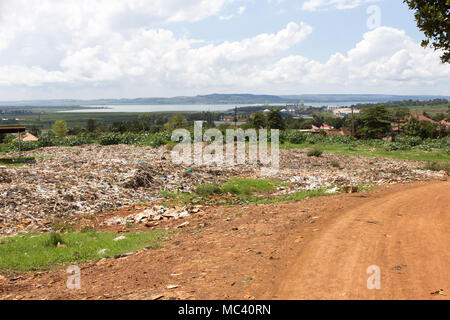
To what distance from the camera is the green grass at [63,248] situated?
22.2 ft

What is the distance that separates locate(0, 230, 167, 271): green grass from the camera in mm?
6758

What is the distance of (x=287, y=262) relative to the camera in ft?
17.5

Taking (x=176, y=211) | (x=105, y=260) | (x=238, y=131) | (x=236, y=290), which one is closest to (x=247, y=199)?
(x=176, y=211)

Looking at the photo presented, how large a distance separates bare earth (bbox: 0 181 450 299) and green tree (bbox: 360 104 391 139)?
47.3 metres

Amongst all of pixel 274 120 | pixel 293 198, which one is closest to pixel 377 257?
pixel 293 198

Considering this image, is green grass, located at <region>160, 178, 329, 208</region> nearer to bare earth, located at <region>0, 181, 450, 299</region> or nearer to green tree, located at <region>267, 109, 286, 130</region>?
bare earth, located at <region>0, 181, 450, 299</region>

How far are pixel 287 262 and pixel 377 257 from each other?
1.35m

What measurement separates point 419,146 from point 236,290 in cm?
3235

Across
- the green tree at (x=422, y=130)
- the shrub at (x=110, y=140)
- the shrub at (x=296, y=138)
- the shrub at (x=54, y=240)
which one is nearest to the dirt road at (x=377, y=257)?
the shrub at (x=54, y=240)

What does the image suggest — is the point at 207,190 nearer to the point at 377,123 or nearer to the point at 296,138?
the point at 296,138

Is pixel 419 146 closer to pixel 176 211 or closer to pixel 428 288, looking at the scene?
pixel 176 211

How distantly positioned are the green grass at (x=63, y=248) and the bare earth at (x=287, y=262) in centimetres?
42

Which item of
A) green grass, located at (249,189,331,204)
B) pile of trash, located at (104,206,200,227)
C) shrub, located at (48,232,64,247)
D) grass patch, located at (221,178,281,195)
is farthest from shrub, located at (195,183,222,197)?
shrub, located at (48,232,64,247)

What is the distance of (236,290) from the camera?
4.57 m
